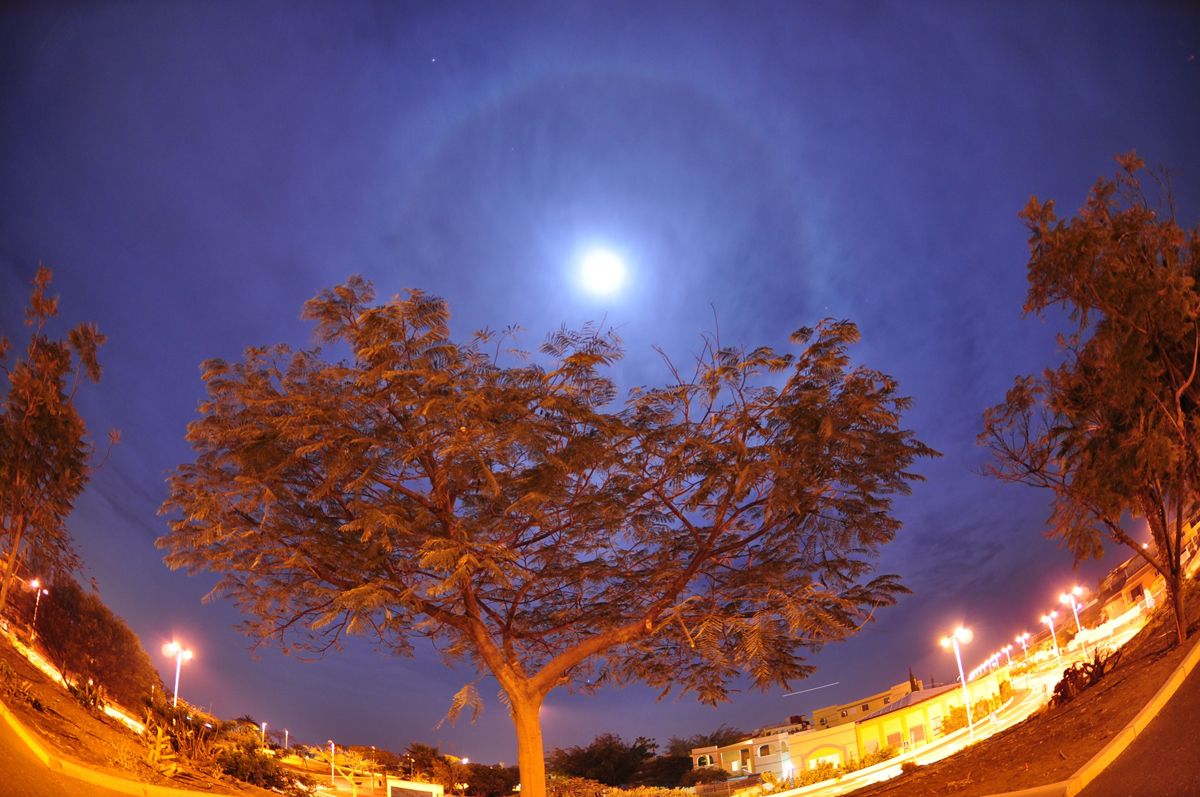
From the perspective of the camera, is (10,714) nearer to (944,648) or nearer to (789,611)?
Result: (789,611)

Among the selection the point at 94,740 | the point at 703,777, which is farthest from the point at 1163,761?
the point at 703,777

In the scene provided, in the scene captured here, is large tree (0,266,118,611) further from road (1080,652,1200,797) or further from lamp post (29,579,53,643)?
road (1080,652,1200,797)

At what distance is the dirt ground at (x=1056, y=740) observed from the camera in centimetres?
711

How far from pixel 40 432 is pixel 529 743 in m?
10.1

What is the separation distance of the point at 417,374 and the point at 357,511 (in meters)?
2.43

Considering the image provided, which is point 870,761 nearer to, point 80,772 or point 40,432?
point 80,772

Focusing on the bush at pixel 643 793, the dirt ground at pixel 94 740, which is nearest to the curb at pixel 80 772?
the dirt ground at pixel 94 740

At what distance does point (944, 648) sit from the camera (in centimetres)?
2178

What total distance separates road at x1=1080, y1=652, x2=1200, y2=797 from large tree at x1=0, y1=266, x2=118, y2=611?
15072 millimetres

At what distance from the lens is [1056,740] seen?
808 centimetres

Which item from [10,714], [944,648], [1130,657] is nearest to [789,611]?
[1130,657]

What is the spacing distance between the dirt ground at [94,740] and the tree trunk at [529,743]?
3889mm

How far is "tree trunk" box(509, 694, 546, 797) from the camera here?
413 inches

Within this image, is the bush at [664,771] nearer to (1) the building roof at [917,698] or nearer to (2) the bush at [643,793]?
(1) the building roof at [917,698]
